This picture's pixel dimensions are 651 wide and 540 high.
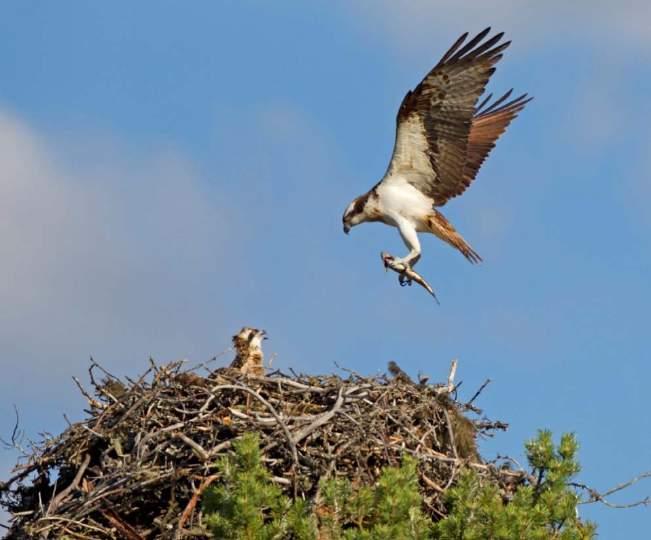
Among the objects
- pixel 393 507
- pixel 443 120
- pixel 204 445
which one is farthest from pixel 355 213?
pixel 393 507

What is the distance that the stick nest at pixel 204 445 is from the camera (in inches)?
377

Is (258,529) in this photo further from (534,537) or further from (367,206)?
(367,206)

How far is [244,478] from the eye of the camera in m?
8.29

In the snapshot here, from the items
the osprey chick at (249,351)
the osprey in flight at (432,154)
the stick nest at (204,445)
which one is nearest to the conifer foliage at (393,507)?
the stick nest at (204,445)

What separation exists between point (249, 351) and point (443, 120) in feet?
9.50

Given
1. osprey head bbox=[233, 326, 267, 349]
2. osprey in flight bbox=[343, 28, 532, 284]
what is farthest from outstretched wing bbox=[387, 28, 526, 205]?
osprey head bbox=[233, 326, 267, 349]

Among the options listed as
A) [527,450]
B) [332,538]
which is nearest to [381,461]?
[527,450]

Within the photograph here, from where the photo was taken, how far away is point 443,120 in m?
12.8

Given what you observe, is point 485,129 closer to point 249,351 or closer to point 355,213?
point 355,213

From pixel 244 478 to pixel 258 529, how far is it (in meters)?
0.28

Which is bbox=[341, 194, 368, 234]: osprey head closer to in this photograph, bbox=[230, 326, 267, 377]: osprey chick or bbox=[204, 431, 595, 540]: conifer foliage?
bbox=[230, 326, 267, 377]: osprey chick

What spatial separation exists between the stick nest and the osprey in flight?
2.61m

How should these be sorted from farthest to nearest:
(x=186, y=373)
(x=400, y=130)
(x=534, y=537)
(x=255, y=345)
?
(x=400, y=130), (x=255, y=345), (x=186, y=373), (x=534, y=537)

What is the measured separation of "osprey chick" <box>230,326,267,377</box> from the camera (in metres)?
11.1
